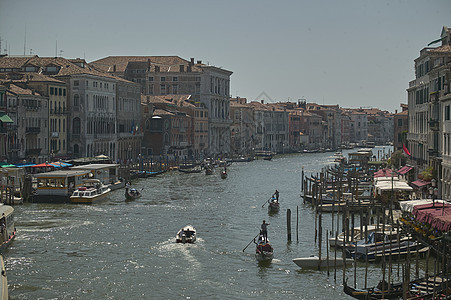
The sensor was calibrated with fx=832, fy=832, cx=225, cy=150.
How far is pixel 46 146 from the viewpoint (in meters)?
54.2

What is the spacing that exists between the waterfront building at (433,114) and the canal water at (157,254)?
4.92m

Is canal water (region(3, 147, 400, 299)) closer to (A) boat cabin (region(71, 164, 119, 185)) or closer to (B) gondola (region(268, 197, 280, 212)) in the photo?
(B) gondola (region(268, 197, 280, 212))

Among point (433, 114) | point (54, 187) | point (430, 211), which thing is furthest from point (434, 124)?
point (54, 187)

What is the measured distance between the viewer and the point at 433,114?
32.4 meters

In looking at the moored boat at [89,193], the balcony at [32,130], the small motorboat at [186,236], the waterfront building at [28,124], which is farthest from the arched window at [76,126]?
the small motorboat at [186,236]

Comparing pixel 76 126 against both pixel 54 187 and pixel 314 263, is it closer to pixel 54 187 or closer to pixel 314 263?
pixel 54 187

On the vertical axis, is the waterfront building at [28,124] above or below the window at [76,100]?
below

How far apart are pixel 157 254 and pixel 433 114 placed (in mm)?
13259

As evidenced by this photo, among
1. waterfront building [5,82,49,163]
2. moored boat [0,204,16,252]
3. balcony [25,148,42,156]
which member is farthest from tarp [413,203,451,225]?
balcony [25,148,42,156]

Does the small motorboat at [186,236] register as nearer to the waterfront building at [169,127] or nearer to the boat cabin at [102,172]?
the boat cabin at [102,172]

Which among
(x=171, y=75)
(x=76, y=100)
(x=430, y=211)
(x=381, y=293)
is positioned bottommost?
(x=381, y=293)

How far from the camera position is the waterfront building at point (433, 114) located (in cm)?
2920

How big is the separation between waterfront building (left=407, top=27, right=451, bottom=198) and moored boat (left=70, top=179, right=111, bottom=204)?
1466 cm

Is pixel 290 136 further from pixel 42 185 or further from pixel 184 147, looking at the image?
pixel 42 185
